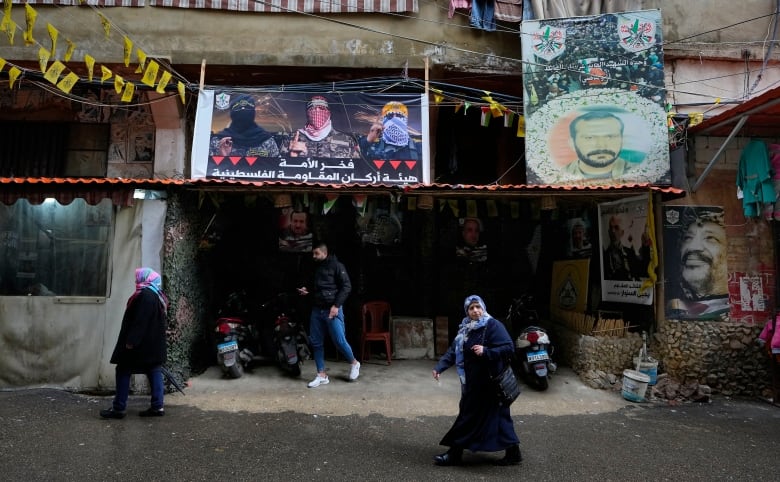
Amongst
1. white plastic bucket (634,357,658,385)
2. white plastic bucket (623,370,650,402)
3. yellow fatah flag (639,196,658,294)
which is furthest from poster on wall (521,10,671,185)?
white plastic bucket (623,370,650,402)

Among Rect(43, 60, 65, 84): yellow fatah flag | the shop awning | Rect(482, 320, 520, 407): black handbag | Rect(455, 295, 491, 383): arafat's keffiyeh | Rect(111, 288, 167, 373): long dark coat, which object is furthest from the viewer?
Rect(43, 60, 65, 84): yellow fatah flag

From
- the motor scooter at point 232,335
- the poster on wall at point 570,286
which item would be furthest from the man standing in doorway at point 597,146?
the motor scooter at point 232,335

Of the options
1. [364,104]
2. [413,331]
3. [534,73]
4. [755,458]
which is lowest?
[755,458]

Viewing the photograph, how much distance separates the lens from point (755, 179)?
7250 mm

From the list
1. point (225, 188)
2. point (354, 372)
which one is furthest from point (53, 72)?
point (354, 372)

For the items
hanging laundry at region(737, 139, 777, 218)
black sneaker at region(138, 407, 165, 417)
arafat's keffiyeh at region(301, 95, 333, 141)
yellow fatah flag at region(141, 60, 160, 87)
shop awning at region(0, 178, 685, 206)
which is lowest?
black sneaker at region(138, 407, 165, 417)

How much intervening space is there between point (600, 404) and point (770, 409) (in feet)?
7.54

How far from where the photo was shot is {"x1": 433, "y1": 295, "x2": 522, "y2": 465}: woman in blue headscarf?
427 centimetres

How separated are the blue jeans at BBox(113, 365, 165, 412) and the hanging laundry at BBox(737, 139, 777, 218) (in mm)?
8391

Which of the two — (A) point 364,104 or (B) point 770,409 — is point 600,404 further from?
(A) point 364,104

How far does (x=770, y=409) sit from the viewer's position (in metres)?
6.55

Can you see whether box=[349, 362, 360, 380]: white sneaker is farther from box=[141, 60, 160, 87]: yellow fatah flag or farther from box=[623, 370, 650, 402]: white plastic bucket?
box=[141, 60, 160, 87]: yellow fatah flag

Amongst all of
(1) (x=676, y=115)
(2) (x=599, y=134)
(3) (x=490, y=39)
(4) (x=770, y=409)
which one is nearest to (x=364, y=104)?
(3) (x=490, y=39)

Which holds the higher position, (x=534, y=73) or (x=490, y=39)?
(x=490, y=39)
